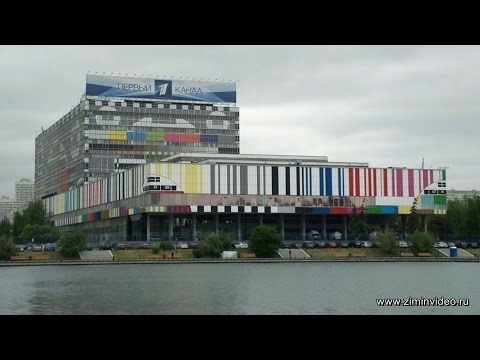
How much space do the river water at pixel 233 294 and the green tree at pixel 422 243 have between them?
4006cm

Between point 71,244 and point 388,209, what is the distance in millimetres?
59642

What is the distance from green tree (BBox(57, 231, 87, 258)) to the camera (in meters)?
99.6

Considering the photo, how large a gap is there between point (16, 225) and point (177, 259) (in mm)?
86123

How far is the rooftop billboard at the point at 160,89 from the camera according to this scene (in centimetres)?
17538

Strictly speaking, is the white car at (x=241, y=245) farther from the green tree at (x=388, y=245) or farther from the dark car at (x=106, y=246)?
the green tree at (x=388, y=245)

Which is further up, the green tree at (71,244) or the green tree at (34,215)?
the green tree at (34,215)

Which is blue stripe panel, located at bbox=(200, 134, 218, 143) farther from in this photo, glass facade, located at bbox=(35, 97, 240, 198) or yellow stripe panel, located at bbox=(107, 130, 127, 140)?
yellow stripe panel, located at bbox=(107, 130, 127, 140)

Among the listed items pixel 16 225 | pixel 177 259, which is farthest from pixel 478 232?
pixel 16 225

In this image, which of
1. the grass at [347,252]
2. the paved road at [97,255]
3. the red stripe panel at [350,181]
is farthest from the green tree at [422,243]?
the paved road at [97,255]

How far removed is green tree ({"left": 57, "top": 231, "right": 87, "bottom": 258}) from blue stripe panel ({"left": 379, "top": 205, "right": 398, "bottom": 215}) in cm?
5661

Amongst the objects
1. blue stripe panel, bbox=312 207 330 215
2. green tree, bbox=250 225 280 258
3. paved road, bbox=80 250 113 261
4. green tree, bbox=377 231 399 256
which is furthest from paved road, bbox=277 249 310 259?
paved road, bbox=80 250 113 261

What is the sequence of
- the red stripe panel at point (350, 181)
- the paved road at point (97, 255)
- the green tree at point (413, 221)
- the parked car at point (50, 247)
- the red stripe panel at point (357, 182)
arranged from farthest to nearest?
the red stripe panel at point (357, 182) < the red stripe panel at point (350, 181) < the green tree at point (413, 221) < the parked car at point (50, 247) < the paved road at point (97, 255)
